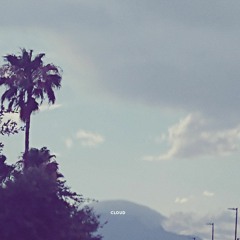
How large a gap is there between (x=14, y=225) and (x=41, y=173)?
407 cm

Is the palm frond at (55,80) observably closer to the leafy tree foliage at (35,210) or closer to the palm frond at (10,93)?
the palm frond at (10,93)

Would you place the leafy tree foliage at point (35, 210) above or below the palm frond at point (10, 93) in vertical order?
below

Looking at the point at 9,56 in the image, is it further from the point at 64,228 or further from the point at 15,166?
the point at 64,228

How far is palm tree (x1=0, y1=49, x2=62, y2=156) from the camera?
82062 mm

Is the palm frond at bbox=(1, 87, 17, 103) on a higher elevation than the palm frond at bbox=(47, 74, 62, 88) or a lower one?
lower

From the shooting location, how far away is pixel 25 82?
8200cm

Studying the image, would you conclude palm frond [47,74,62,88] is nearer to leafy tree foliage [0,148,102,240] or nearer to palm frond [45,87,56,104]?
palm frond [45,87,56,104]

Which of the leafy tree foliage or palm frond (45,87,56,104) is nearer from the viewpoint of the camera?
the leafy tree foliage

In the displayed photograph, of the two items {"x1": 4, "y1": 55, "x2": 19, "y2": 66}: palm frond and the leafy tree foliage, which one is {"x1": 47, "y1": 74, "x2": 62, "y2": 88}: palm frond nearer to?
{"x1": 4, "y1": 55, "x2": 19, "y2": 66}: palm frond

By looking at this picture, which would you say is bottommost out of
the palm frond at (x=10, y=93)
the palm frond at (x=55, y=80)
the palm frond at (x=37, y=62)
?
the palm frond at (x=10, y=93)

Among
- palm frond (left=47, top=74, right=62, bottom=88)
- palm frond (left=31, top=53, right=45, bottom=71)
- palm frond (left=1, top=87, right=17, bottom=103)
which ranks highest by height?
palm frond (left=31, top=53, right=45, bottom=71)

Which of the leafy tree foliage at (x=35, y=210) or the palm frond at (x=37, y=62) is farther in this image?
the palm frond at (x=37, y=62)

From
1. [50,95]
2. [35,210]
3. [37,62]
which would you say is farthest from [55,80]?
[35,210]

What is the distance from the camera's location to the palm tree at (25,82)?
8206 cm
